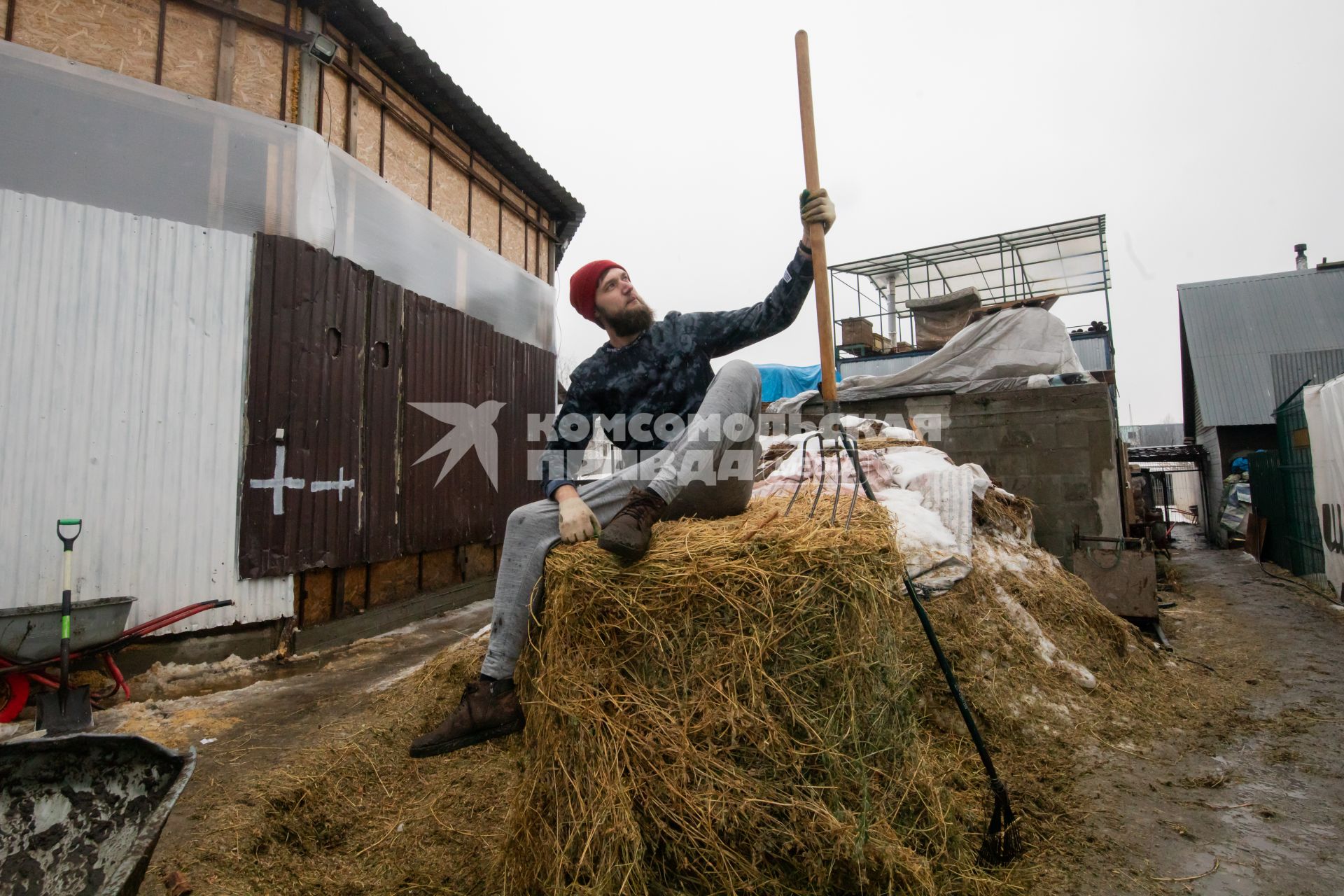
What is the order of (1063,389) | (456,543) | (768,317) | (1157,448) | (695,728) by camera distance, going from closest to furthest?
(695,728) → (768,317) → (1063,389) → (456,543) → (1157,448)

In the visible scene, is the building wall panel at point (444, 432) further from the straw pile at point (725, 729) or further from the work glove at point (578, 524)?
the straw pile at point (725, 729)

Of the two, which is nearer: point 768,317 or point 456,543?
point 768,317

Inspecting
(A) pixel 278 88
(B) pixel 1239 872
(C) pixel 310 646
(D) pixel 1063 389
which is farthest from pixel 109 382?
(D) pixel 1063 389

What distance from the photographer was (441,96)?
21.0 feet

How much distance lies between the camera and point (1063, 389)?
595cm

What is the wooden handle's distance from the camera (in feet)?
6.86

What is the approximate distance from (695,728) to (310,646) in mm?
4251

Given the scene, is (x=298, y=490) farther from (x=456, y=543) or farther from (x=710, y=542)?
(x=710, y=542)

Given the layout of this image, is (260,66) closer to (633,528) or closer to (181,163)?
(181,163)

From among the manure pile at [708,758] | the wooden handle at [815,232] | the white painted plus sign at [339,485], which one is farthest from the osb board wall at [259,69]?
the manure pile at [708,758]

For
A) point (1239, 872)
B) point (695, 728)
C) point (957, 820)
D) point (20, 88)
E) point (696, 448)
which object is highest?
point (20, 88)

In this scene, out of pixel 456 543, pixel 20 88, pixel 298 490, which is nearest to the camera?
pixel 20 88

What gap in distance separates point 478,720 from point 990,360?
7176mm

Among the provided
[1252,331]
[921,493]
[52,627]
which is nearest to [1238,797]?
[921,493]
